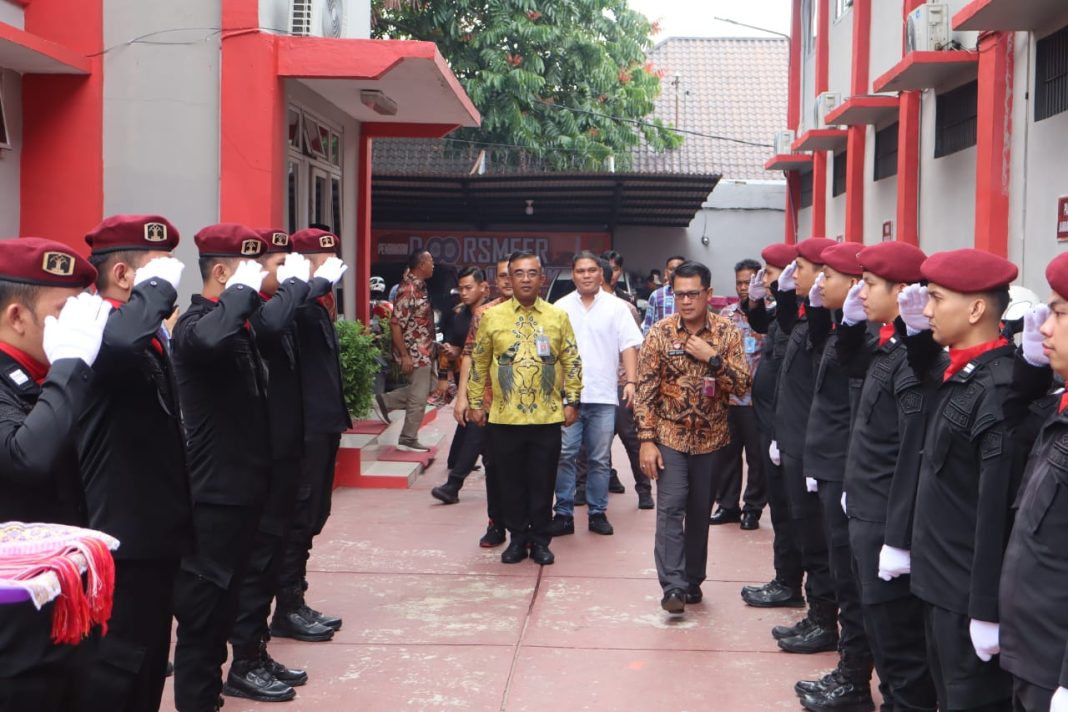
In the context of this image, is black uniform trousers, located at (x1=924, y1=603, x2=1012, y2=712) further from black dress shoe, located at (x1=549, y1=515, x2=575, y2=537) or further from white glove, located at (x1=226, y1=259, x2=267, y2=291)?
black dress shoe, located at (x1=549, y1=515, x2=575, y2=537)

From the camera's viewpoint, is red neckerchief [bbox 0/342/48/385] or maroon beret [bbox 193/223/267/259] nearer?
red neckerchief [bbox 0/342/48/385]

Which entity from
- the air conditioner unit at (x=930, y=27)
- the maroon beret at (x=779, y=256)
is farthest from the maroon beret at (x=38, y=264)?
the air conditioner unit at (x=930, y=27)

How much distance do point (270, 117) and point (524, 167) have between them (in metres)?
13.6

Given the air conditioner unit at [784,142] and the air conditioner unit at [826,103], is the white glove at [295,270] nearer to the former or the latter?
the air conditioner unit at [826,103]

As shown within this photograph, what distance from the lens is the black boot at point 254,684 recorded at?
5180mm

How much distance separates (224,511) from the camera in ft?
15.2

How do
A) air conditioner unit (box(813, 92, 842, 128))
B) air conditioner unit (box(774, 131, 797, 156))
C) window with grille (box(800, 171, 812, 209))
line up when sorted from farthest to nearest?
1. window with grille (box(800, 171, 812, 209))
2. air conditioner unit (box(774, 131, 797, 156))
3. air conditioner unit (box(813, 92, 842, 128))

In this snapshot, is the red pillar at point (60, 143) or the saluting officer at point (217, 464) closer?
the saluting officer at point (217, 464)

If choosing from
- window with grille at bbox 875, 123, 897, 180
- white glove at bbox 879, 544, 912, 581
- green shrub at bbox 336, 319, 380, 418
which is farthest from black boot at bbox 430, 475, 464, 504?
window with grille at bbox 875, 123, 897, 180

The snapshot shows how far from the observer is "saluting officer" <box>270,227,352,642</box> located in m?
5.94

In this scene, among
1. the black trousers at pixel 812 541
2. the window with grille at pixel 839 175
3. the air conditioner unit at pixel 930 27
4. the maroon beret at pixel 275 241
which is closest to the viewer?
the maroon beret at pixel 275 241

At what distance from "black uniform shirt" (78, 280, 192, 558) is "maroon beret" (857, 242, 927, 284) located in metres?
2.66

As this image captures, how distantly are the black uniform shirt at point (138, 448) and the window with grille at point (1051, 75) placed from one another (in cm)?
693

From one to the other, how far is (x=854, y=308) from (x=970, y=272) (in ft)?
4.08
